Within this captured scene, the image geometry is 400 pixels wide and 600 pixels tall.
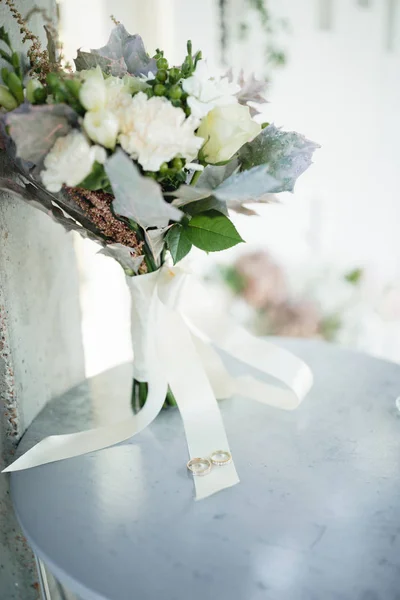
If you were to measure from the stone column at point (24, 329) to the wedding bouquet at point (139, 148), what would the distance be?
0.33 ft

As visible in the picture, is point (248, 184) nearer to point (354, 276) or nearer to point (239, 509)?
point (239, 509)

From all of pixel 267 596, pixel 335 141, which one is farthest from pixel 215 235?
pixel 335 141

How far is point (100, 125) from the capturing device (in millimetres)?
715

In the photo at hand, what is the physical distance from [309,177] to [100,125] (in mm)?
1811

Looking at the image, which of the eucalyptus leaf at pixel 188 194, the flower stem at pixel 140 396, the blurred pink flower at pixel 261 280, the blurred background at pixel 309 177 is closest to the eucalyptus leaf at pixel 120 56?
the eucalyptus leaf at pixel 188 194

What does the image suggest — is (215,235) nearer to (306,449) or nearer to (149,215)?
(149,215)

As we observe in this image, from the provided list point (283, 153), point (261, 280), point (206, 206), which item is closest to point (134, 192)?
point (206, 206)

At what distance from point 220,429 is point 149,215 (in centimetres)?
39

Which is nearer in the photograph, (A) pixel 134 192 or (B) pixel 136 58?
(A) pixel 134 192

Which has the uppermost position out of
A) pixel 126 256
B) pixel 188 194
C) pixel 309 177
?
pixel 188 194

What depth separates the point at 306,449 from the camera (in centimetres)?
Answer: 94

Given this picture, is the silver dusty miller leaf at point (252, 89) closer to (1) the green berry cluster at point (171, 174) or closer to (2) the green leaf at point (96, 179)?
(1) the green berry cluster at point (171, 174)

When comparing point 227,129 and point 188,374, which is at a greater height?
point 227,129

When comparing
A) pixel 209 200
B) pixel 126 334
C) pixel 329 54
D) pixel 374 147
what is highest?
pixel 209 200
